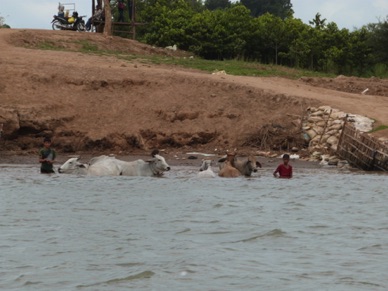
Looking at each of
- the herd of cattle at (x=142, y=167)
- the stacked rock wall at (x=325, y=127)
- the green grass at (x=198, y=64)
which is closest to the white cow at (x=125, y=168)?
the herd of cattle at (x=142, y=167)

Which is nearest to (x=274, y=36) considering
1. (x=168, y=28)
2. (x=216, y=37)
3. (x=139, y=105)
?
(x=216, y=37)

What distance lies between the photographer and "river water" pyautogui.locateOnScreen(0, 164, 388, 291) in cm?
977

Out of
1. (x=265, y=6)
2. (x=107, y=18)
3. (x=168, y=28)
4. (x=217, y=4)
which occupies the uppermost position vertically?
(x=217, y=4)

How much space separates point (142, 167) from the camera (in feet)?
63.5

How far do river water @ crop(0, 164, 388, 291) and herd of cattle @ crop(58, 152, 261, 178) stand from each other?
0.28 meters

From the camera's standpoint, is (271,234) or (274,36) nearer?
(271,234)

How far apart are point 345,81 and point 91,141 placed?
9688 mm

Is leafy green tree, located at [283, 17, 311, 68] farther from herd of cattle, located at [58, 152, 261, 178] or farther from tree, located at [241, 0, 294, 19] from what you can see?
tree, located at [241, 0, 294, 19]

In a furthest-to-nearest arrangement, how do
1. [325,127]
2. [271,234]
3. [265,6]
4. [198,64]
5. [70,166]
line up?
[265,6] → [198,64] → [325,127] → [70,166] → [271,234]

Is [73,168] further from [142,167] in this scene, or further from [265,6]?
[265,6]

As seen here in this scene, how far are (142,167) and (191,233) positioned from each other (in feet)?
22.9

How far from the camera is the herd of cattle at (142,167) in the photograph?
19062mm

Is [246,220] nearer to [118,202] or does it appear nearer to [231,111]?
[118,202]

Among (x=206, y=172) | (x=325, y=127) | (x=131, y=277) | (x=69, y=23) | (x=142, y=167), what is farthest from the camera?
(x=69, y=23)
